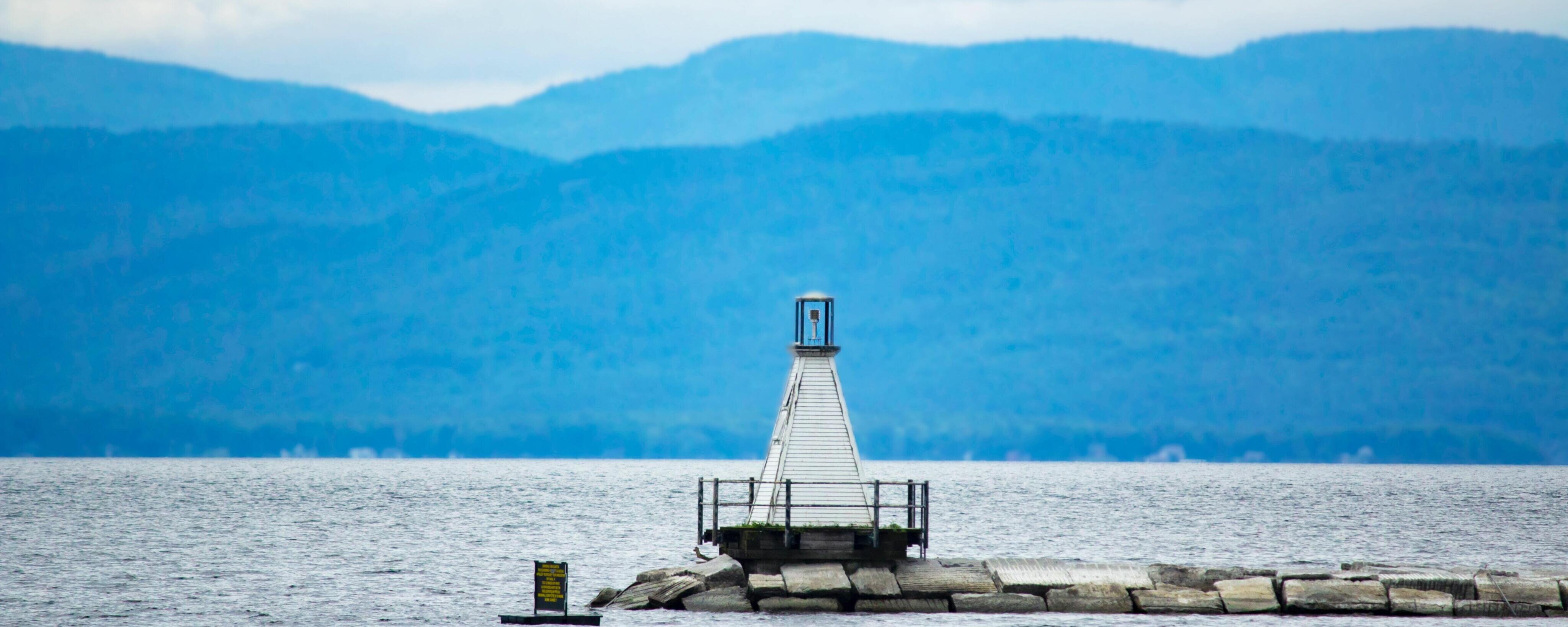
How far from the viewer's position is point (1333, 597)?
38.4 m

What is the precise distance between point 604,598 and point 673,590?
223cm

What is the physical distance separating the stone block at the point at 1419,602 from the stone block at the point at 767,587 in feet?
42.6

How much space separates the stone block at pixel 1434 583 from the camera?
38.3m

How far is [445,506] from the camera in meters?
101

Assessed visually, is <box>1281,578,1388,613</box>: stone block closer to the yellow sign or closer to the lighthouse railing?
the lighthouse railing

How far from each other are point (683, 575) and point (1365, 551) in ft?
108

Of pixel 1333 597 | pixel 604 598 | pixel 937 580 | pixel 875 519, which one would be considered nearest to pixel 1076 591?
pixel 937 580

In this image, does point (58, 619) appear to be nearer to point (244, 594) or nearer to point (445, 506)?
point (244, 594)

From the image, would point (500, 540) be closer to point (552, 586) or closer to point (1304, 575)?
point (552, 586)

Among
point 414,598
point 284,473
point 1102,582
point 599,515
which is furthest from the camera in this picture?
point 284,473

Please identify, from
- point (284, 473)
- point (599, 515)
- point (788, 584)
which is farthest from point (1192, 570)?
point (284, 473)

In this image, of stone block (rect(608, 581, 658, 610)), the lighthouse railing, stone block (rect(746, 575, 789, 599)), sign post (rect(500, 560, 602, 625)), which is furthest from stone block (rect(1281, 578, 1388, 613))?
sign post (rect(500, 560, 602, 625))

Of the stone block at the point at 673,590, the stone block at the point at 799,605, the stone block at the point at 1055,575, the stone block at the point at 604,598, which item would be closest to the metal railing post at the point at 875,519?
the stone block at the point at 799,605

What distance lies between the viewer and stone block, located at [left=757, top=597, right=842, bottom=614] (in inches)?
1416
